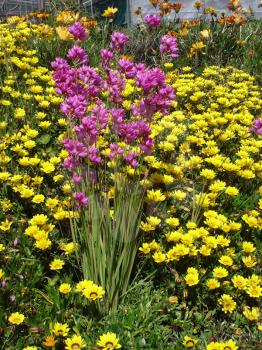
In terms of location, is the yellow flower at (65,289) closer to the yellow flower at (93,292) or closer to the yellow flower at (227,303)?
the yellow flower at (93,292)

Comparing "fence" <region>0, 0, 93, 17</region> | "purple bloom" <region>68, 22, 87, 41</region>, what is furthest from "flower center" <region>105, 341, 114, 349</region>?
"fence" <region>0, 0, 93, 17</region>

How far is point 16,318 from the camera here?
210cm

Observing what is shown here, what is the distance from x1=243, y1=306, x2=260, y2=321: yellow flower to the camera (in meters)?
2.29

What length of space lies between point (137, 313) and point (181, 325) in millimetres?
229

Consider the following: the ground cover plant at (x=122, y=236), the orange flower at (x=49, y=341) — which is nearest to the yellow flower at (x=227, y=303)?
the ground cover plant at (x=122, y=236)

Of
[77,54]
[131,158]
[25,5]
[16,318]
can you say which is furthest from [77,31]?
[25,5]

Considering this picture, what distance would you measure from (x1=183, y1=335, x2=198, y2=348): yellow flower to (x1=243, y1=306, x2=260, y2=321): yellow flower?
1.12 feet

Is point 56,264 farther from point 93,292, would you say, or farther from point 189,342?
point 189,342

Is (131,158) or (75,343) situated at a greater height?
(131,158)

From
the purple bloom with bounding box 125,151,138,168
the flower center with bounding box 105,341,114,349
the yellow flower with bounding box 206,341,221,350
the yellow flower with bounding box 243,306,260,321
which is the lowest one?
the yellow flower with bounding box 243,306,260,321

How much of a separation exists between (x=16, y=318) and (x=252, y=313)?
1.13 meters

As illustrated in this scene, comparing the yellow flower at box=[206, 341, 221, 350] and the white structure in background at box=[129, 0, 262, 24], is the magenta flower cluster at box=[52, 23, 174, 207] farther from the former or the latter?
the white structure in background at box=[129, 0, 262, 24]

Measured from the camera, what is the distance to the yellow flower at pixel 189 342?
2.08m

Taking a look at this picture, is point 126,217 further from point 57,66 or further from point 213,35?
point 213,35
